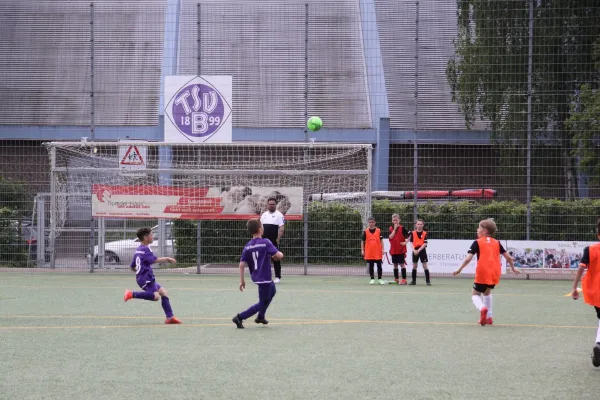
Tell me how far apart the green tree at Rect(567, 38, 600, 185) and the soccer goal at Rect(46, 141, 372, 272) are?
16.3ft

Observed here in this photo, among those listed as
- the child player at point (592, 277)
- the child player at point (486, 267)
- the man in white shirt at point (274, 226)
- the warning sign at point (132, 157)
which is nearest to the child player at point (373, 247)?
the man in white shirt at point (274, 226)

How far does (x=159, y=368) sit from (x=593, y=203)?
610 inches

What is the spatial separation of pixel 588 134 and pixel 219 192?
9.06 m

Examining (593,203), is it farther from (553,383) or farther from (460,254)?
(553,383)

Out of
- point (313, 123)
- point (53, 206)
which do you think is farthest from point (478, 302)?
point (53, 206)

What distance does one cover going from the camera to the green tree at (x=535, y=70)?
2144cm

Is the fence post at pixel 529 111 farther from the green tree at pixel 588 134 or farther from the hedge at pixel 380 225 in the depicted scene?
the green tree at pixel 588 134

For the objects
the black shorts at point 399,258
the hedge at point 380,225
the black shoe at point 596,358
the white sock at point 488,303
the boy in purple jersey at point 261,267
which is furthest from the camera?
the hedge at point 380,225

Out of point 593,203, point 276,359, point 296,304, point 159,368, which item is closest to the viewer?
point 159,368

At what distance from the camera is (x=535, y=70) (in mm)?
21641

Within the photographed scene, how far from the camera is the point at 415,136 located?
21734mm

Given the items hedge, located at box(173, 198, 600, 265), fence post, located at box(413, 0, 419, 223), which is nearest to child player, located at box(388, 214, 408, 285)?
hedge, located at box(173, 198, 600, 265)

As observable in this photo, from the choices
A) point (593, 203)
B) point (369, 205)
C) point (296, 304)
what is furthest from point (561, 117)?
point (296, 304)

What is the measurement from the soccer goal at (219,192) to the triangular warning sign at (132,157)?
3cm
